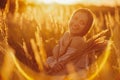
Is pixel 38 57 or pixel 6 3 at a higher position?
pixel 6 3

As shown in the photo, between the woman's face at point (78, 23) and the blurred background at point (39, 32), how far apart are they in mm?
53

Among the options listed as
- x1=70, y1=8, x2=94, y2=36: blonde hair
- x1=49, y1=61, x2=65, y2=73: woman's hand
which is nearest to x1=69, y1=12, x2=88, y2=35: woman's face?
x1=70, y1=8, x2=94, y2=36: blonde hair

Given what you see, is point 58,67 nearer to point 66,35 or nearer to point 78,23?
point 66,35

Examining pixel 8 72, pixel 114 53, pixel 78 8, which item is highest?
pixel 78 8

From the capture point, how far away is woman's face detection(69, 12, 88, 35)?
3.44m

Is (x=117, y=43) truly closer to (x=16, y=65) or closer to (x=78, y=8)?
(x=78, y=8)

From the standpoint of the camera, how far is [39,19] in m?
3.58

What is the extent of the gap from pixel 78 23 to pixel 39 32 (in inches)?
12.5

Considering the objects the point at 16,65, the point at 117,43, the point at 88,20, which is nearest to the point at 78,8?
the point at 88,20

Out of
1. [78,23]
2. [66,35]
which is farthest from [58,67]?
[78,23]

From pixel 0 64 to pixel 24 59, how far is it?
Answer: 0.63ft

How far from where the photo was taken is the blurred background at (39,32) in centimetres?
343

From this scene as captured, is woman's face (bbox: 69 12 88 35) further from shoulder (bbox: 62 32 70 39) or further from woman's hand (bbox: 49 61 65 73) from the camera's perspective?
woman's hand (bbox: 49 61 65 73)

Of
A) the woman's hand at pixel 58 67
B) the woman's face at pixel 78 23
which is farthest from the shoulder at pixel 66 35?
the woman's hand at pixel 58 67
